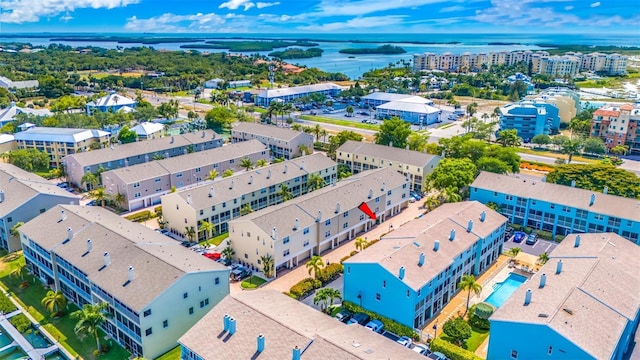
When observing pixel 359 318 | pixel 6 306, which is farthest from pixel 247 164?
pixel 359 318

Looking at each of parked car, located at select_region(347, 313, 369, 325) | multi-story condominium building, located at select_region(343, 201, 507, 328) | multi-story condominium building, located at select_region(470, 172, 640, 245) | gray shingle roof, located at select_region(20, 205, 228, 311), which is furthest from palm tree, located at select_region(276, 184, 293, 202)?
multi-story condominium building, located at select_region(470, 172, 640, 245)

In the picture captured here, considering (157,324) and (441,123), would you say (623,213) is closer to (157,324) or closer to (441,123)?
(157,324)

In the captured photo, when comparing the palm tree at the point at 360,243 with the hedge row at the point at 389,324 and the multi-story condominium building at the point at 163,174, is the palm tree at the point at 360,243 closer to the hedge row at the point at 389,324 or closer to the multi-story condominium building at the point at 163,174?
the hedge row at the point at 389,324

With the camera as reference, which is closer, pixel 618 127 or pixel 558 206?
pixel 558 206

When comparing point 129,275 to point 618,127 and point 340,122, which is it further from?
point 618,127

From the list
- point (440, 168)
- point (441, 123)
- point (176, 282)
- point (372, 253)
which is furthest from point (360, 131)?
point (176, 282)

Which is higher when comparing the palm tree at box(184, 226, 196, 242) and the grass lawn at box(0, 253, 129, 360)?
the palm tree at box(184, 226, 196, 242)

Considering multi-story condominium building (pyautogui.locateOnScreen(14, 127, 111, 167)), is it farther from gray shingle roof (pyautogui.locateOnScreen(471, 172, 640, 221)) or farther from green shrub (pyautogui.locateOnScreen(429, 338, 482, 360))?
green shrub (pyautogui.locateOnScreen(429, 338, 482, 360))
